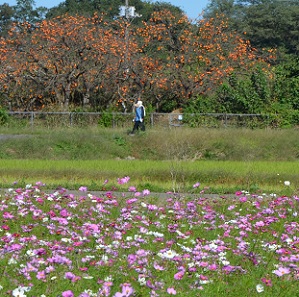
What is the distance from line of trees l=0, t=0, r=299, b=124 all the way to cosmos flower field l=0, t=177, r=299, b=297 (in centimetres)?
2199

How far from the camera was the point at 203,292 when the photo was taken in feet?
16.7

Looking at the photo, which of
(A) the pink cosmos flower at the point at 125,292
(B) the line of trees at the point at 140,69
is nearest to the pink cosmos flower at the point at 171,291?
(A) the pink cosmos flower at the point at 125,292

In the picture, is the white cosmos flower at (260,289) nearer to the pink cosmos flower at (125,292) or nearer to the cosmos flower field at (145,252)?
the cosmos flower field at (145,252)

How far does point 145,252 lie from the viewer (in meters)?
5.89

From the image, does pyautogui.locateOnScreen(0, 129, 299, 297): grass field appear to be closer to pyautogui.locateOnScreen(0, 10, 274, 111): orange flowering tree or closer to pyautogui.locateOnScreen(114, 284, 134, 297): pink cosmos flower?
pyautogui.locateOnScreen(114, 284, 134, 297): pink cosmos flower

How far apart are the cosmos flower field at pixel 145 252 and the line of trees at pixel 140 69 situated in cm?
2199

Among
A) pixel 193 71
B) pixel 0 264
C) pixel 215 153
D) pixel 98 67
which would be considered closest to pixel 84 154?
pixel 215 153

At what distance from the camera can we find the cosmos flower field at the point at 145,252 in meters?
5.21

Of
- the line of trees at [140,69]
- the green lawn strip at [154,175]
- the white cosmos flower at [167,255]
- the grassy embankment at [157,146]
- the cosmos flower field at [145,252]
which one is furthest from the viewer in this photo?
the line of trees at [140,69]

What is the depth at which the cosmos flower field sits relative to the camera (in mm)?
5211

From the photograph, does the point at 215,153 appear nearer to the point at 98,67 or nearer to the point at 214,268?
the point at 98,67

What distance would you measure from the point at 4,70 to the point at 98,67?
4.64 metres

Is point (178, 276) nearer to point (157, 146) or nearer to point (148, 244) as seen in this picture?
point (148, 244)

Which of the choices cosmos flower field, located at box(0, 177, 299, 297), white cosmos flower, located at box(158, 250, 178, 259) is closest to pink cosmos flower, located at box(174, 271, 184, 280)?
cosmos flower field, located at box(0, 177, 299, 297)
